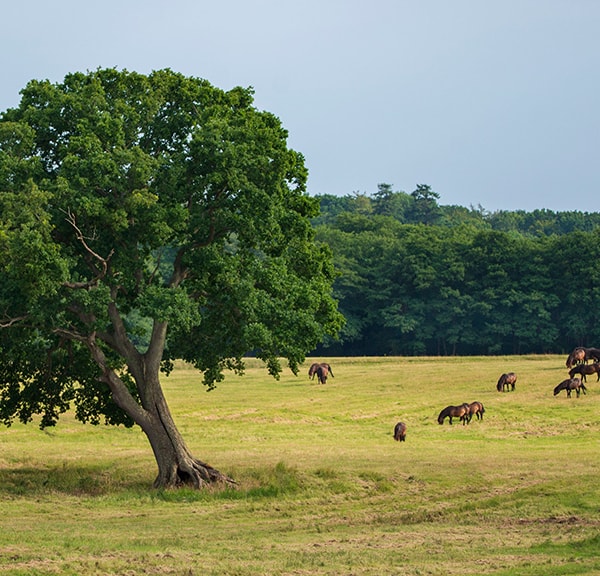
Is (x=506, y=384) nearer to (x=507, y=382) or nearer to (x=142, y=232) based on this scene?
(x=507, y=382)

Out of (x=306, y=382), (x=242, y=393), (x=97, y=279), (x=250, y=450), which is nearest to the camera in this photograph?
(x=97, y=279)

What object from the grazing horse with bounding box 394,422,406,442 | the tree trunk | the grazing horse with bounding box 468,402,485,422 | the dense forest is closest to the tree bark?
the tree trunk

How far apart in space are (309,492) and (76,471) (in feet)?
27.9

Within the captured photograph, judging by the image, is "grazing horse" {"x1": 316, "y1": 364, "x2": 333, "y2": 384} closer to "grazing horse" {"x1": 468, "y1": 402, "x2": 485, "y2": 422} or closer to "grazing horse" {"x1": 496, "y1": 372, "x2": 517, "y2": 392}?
"grazing horse" {"x1": 496, "y1": 372, "x2": 517, "y2": 392}

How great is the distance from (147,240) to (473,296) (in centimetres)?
8321

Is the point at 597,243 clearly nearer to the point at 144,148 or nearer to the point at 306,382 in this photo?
the point at 306,382

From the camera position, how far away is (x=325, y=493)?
98.7 ft

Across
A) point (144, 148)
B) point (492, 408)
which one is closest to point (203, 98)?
point (144, 148)

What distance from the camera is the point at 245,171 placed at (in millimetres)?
31234

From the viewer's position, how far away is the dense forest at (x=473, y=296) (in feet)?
349

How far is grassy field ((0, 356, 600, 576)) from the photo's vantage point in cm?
1892

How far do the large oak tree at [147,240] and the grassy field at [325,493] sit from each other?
3.15m

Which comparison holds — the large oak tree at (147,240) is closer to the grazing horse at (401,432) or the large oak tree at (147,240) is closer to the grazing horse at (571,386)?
the grazing horse at (401,432)

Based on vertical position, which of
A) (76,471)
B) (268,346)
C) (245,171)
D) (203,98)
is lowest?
(76,471)
